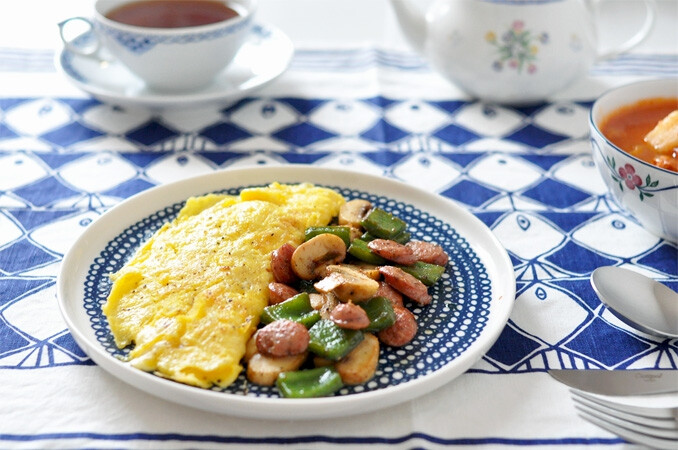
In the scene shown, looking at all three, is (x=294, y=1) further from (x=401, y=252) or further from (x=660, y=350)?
(x=660, y=350)

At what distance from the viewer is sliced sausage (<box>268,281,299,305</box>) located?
1607 millimetres

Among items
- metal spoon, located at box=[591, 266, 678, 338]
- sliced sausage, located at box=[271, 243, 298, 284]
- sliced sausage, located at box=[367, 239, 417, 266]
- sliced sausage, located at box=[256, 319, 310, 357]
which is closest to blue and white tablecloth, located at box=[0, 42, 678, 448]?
metal spoon, located at box=[591, 266, 678, 338]

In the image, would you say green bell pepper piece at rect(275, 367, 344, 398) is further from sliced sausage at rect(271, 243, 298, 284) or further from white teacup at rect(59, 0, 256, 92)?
white teacup at rect(59, 0, 256, 92)

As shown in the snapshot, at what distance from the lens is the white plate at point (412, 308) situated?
1345 millimetres

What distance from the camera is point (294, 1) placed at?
156 inches

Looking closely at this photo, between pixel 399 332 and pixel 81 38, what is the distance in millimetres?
1967

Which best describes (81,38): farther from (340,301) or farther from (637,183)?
(637,183)

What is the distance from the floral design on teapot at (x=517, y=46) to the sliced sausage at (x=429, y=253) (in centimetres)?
111

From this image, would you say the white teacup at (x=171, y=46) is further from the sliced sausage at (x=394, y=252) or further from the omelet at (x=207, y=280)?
the sliced sausage at (x=394, y=252)

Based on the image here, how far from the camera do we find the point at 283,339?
1.43 meters

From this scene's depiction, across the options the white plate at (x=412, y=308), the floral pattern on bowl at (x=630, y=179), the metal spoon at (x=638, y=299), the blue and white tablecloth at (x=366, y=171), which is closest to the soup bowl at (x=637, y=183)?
the floral pattern on bowl at (x=630, y=179)

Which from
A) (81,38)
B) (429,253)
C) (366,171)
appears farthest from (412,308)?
(81,38)

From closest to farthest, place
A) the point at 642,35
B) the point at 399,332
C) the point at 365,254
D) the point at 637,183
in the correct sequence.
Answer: the point at 399,332
the point at 365,254
the point at 637,183
the point at 642,35

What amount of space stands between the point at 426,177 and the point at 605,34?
1.77 m
